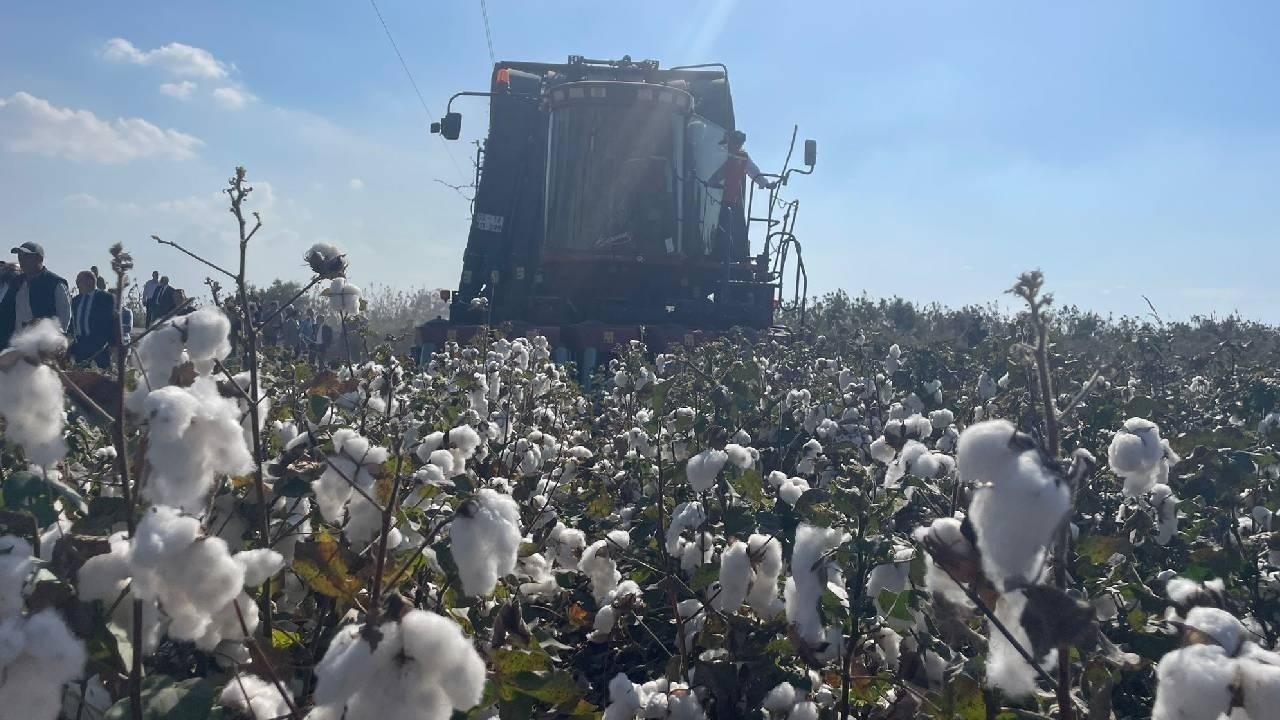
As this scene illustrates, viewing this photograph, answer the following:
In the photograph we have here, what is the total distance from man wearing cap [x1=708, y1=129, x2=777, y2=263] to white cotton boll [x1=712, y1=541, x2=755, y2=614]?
7.82 meters

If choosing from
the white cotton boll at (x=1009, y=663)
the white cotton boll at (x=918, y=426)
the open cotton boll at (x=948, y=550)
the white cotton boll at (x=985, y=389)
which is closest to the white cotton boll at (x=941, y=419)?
the white cotton boll at (x=985, y=389)

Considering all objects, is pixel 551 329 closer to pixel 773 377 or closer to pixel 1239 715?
pixel 773 377

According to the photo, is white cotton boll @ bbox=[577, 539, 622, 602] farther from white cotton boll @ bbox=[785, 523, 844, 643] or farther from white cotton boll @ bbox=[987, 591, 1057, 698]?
white cotton boll @ bbox=[987, 591, 1057, 698]

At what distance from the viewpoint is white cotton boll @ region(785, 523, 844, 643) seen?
184 cm

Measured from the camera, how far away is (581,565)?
2.49 m

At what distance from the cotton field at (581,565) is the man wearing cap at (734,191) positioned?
6.83 m

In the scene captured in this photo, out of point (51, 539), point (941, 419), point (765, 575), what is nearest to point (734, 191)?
point (941, 419)

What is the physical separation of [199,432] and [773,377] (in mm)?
4661

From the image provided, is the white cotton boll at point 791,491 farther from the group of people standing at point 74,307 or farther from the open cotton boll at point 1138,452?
the group of people standing at point 74,307

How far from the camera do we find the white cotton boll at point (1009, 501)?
107 centimetres

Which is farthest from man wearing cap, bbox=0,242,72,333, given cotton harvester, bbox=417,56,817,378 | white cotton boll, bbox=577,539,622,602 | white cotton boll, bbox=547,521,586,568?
white cotton boll, bbox=577,539,622,602

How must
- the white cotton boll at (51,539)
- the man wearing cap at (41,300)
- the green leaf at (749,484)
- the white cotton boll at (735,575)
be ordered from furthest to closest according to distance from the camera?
the man wearing cap at (41,300) < the green leaf at (749,484) < the white cotton boll at (735,575) < the white cotton boll at (51,539)

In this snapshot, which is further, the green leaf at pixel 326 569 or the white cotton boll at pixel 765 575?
the white cotton boll at pixel 765 575

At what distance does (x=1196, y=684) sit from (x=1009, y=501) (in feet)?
0.84
